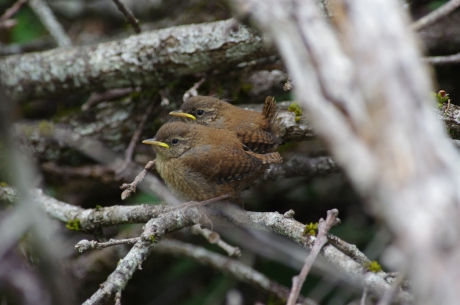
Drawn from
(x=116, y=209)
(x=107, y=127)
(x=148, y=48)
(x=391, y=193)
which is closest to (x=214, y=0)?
(x=148, y=48)

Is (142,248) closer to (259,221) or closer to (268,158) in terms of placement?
(259,221)

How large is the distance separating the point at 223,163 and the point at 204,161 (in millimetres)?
171

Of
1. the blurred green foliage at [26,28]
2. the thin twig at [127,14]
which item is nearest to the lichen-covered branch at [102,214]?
the thin twig at [127,14]

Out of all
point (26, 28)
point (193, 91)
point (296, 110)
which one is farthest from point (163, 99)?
point (26, 28)

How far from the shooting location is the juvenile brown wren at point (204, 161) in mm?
3799

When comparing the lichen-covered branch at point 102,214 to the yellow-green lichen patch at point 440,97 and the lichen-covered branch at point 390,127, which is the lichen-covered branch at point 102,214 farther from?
the lichen-covered branch at point 390,127

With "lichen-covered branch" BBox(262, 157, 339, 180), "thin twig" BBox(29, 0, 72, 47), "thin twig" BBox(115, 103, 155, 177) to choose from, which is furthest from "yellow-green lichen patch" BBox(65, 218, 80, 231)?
"thin twig" BBox(29, 0, 72, 47)

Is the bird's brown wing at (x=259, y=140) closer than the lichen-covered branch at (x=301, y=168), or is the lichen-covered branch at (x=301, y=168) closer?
the bird's brown wing at (x=259, y=140)

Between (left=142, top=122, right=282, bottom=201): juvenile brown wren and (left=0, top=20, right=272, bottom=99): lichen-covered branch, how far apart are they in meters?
0.57

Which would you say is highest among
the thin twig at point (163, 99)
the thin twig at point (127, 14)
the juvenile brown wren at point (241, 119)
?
the thin twig at point (127, 14)

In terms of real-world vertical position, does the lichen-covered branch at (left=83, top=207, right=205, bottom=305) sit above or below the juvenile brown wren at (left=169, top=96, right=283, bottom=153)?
below

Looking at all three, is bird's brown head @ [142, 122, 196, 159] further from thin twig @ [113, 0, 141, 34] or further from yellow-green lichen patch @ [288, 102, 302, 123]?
thin twig @ [113, 0, 141, 34]

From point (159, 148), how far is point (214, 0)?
89.9 inches

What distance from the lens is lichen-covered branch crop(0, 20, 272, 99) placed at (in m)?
4.07
